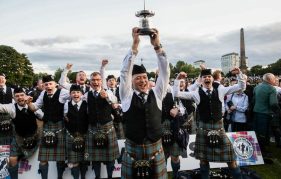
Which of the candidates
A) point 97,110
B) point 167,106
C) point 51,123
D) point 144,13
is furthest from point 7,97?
point 144,13

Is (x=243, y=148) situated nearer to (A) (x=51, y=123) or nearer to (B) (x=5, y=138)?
(A) (x=51, y=123)


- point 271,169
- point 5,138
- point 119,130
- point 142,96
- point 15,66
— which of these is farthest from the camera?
point 15,66

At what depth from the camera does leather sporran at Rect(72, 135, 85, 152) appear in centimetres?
504

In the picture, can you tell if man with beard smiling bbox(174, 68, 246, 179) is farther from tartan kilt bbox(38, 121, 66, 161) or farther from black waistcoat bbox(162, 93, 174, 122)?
tartan kilt bbox(38, 121, 66, 161)

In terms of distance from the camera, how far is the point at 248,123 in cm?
727

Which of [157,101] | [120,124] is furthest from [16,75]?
[157,101]

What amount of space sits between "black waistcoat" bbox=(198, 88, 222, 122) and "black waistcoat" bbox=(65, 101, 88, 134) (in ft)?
6.79

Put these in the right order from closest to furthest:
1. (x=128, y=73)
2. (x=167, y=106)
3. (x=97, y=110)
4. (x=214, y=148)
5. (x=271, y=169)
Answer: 1. (x=128, y=73)
2. (x=214, y=148)
3. (x=97, y=110)
4. (x=167, y=106)
5. (x=271, y=169)

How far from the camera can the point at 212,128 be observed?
455 cm

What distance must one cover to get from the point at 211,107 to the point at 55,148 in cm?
282

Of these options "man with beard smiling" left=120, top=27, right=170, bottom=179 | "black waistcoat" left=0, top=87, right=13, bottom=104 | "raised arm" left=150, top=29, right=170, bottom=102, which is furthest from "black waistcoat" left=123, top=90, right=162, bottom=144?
"black waistcoat" left=0, top=87, right=13, bottom=104

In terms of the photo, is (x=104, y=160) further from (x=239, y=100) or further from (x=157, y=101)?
(x=239, y=100)

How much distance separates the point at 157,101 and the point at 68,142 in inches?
100

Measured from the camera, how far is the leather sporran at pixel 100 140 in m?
5.04
